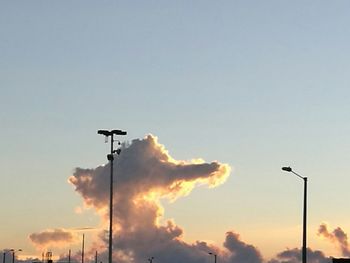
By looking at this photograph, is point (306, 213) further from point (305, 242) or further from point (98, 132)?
point (98, 132)

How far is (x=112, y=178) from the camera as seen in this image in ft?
311

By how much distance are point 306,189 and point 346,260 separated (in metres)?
47.1

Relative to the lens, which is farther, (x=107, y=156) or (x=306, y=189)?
(x=107, y=156)

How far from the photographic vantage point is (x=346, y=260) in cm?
13200

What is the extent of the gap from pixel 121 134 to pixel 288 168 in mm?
17621

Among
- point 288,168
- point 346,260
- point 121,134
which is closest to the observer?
point 288,168

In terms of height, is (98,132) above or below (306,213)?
above

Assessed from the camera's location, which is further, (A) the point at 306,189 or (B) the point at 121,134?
(B) the point at 121,134

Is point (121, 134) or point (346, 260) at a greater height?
point (121, 134)

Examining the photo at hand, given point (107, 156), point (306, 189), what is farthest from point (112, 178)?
point (306, 189)

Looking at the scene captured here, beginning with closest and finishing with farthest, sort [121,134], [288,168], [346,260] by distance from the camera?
1. [288,168]
2. [121,134]
3. [346,260]

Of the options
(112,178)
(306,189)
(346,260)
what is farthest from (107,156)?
(346,260)

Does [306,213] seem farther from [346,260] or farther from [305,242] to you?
[346,260]

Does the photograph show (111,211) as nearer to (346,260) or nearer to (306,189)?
(306,189)
